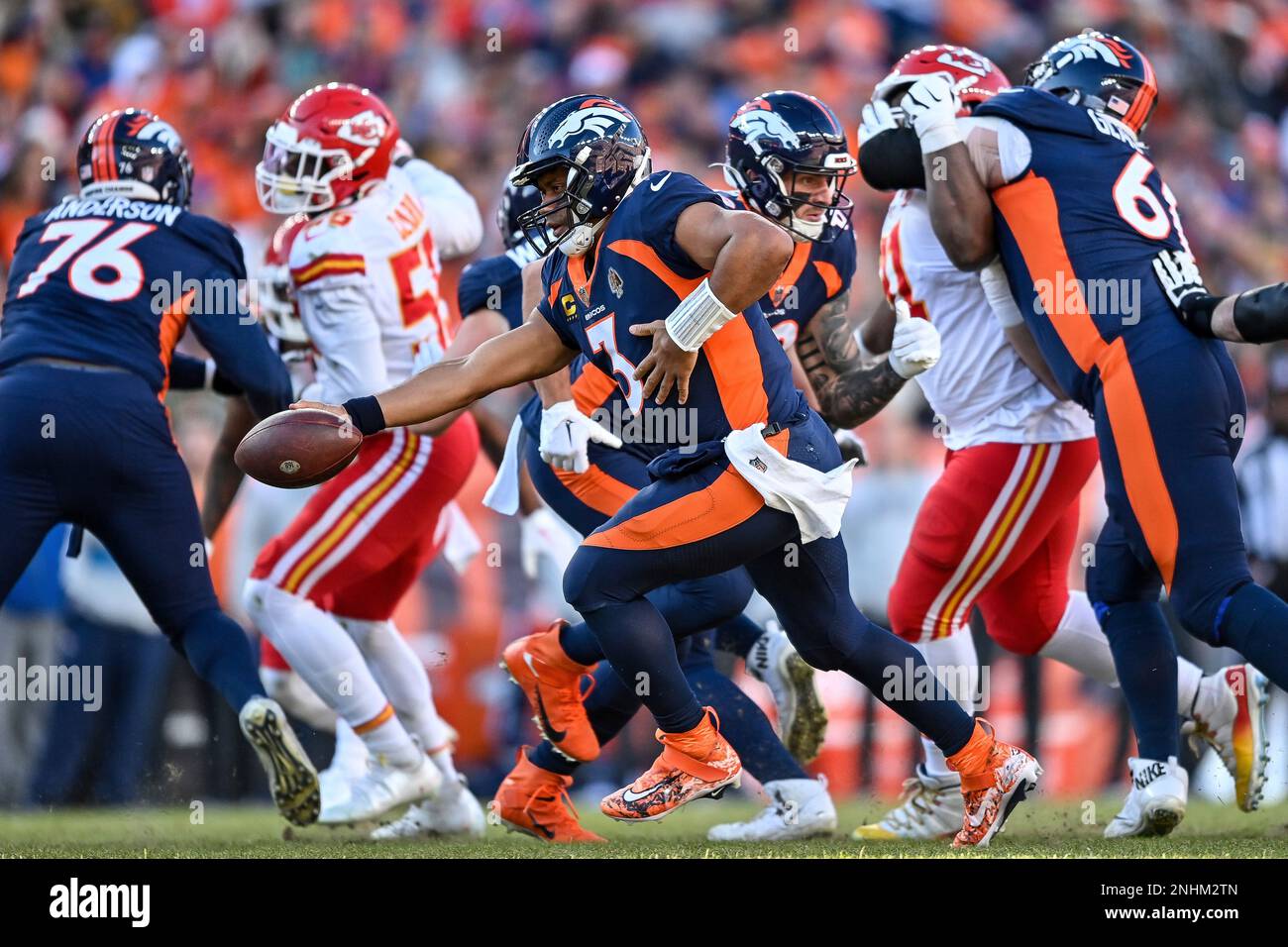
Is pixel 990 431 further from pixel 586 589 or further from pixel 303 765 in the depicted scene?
pixel 303 765

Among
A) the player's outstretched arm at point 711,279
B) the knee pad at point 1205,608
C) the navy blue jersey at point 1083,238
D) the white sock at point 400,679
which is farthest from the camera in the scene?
the white sock at point 400,679

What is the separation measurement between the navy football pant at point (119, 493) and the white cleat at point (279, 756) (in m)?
0.08

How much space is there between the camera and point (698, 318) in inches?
153

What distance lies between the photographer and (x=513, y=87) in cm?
1137

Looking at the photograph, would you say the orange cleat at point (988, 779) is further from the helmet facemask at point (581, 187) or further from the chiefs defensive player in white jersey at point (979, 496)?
the helmet facemask at point (581, 187)

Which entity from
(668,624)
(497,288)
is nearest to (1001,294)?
(668,624)

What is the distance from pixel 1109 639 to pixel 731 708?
46.3 inches

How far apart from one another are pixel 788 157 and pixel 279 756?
232 centimetres

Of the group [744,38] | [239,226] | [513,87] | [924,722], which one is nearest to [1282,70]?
[744,38]

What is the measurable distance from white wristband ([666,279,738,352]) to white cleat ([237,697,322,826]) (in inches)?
72.3

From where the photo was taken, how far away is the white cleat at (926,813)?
16.7 feet

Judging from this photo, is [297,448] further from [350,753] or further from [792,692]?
[350,753]

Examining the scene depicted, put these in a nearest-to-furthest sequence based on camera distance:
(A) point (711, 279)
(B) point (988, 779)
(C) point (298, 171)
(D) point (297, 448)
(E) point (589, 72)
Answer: (A) point (711, 279)
(D) point (297, 448)
(B) point (988, 779)
(C) point (298, 171)
(E) point (589, 72)

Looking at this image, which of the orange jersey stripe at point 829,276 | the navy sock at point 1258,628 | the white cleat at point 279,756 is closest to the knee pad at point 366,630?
the white cleat at point 279,756
